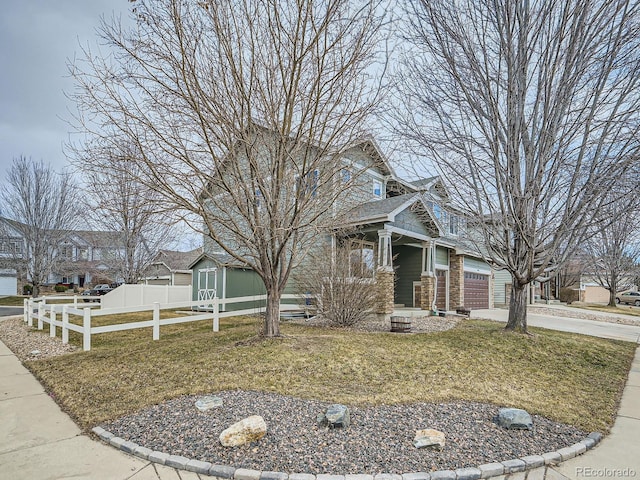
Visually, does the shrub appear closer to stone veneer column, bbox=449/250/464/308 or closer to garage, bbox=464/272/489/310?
stone veneer column, bbox=449/250/464/308

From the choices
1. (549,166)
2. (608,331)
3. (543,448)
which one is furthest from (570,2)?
(608,331)

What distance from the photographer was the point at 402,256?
17.1m

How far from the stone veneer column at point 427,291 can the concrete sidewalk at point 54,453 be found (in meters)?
12.9

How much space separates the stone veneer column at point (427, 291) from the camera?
15.0 meters

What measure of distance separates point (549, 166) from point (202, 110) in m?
7.65

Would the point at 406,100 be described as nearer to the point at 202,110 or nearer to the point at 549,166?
the point at 549,166

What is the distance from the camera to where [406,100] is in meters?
9.23

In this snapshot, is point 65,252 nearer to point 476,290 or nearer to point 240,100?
point 240,100

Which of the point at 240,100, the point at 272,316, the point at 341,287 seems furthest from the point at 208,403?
the point at 341,287

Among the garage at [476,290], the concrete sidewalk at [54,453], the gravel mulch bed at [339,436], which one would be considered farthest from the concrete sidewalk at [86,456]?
the garage at [476,290]

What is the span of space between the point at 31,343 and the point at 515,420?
1125 cm

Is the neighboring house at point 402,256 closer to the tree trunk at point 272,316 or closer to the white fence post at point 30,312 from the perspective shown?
the tree trunk at point 272,316

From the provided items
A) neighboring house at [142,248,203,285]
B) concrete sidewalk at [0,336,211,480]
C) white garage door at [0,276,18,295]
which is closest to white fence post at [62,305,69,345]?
concrete sidewalk at [0,336,211,480]

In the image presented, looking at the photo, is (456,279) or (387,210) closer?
(387,210)
